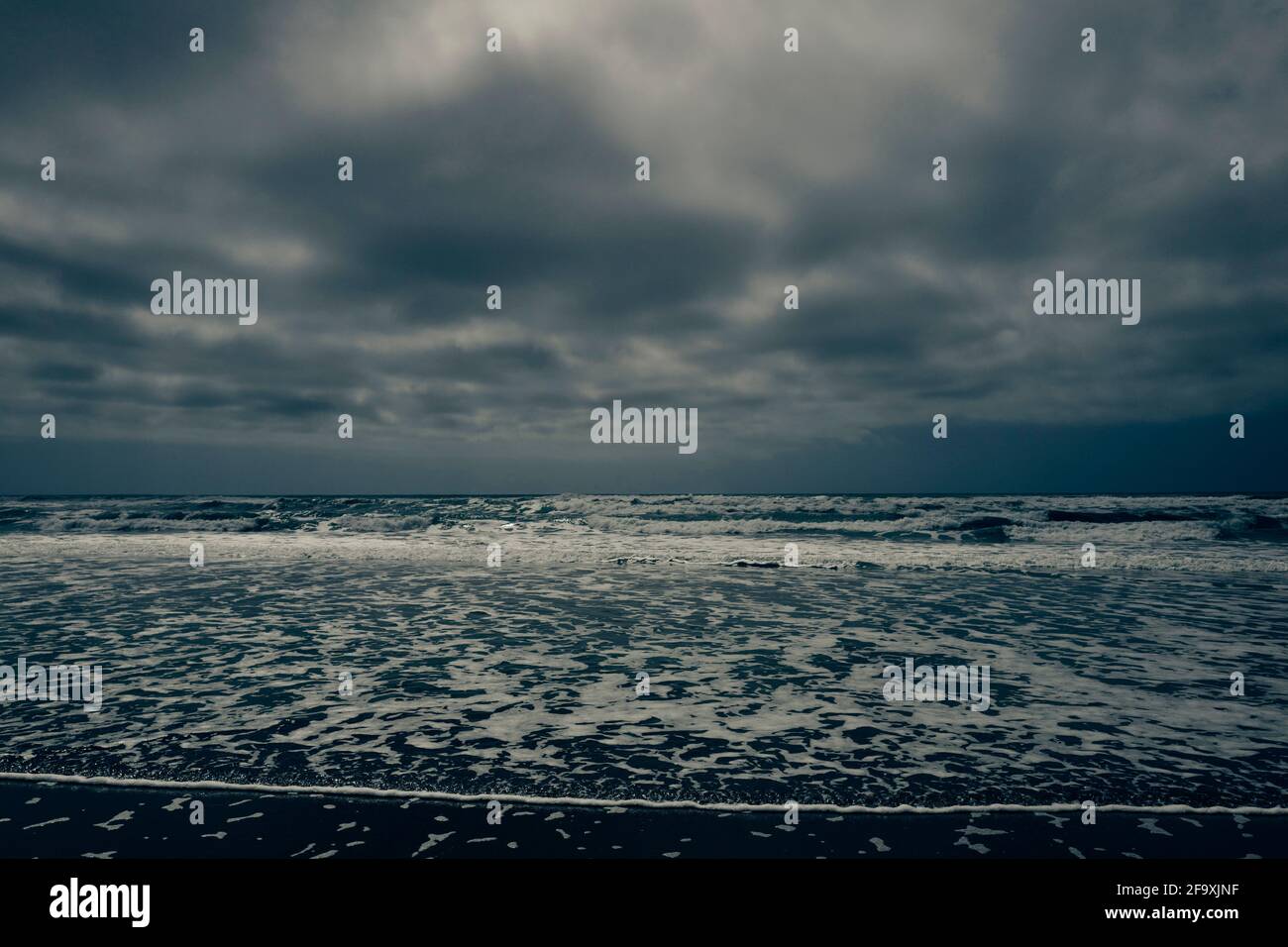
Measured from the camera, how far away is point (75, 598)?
48.4 feet

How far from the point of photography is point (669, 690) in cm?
815

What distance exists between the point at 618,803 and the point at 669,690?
3.11m

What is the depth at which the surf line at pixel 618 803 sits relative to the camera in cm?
497

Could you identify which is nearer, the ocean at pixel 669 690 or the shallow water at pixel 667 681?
the ocean at pixel 669 690

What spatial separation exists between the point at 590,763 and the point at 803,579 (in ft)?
44.1

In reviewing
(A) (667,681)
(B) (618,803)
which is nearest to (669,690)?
(A) (667,681)

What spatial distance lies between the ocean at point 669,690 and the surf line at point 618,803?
3cm

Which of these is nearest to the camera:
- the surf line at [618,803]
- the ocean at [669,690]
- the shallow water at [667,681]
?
the surf line at [618,803]

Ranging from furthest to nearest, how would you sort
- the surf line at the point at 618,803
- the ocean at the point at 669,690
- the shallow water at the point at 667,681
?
the shallow water at the point at 667,681 < the ocean at the point at 669,690 < the surf line at the point at 618,803

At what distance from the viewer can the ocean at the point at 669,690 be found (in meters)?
5.34

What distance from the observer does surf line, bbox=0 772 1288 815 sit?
4973 millimetres

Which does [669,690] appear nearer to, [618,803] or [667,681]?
[667,681]
